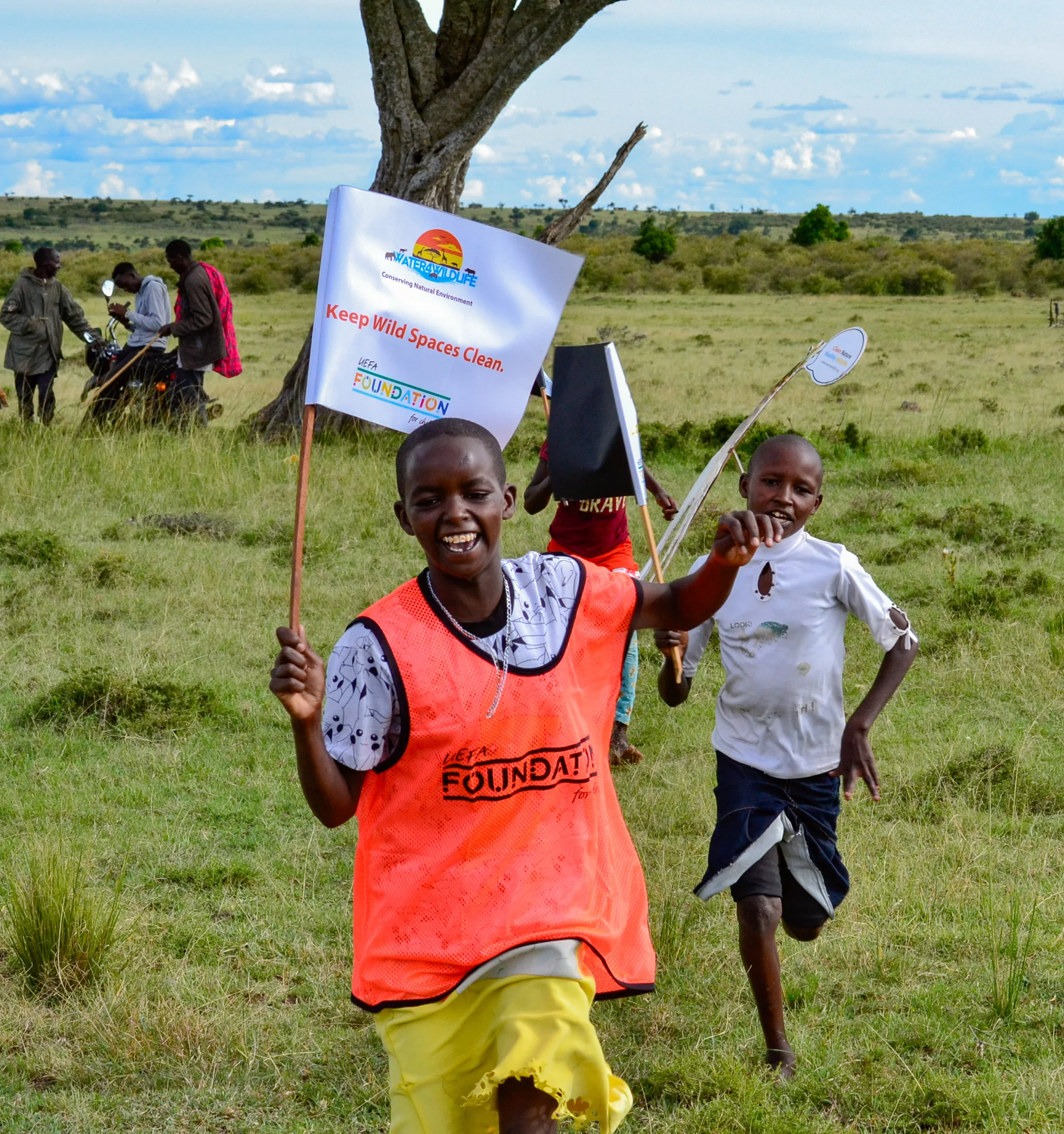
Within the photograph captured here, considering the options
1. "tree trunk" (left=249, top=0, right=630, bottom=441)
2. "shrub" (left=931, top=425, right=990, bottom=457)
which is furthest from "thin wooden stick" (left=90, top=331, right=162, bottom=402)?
"shrub" (left=931, top=425, right=990, bottom=457)

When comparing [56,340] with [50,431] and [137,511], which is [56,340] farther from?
[137,511]

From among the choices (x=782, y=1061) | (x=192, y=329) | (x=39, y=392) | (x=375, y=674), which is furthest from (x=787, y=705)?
(x=39, y=392)

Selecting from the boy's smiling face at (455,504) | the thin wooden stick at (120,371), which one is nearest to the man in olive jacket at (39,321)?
the thin wooden stick at (120,371)

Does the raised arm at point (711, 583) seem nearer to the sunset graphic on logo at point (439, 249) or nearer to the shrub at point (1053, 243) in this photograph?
the sunset graphic on logo at point (439, 249)

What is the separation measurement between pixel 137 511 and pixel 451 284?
7.27 metres

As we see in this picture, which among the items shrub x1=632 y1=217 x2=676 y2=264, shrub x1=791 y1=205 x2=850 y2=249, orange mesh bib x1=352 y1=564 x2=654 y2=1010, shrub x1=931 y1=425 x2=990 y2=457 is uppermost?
shrub x1=791 y1=205 x2=850 y2=249

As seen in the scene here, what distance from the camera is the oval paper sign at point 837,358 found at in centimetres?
373

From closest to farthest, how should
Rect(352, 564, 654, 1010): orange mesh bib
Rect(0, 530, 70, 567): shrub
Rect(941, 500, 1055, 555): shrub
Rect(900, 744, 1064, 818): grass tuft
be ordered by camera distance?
1. Rect(352, 564, 654, 1010): orange mesh bib
2. Rect(900, 744, 1064, 818): grass tuft
3. Rect(0, 530, 70, 567): shrub
4. Rect(941, 500, 1055, 555): shrub

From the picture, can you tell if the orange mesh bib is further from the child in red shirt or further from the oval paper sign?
the child in red shirt

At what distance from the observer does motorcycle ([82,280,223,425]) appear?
1247cm

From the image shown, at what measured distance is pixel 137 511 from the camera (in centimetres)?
1020

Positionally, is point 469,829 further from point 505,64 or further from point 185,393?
point 505,64

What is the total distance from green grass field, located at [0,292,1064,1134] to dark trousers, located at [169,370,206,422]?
0.91m

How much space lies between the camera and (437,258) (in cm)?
341
